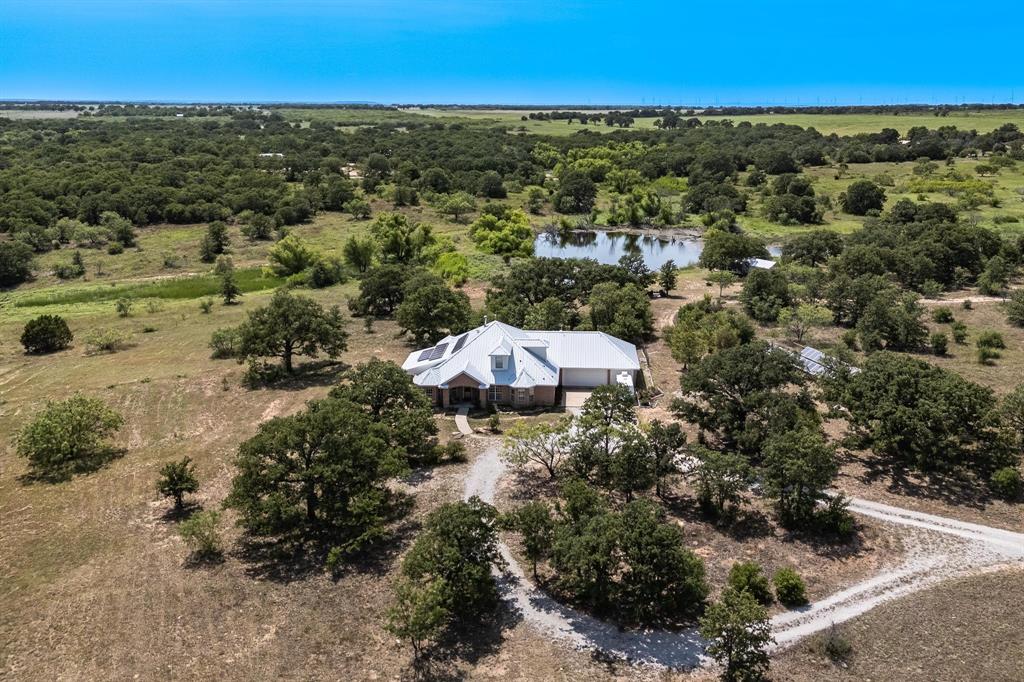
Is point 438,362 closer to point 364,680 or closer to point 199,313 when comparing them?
point 364,680

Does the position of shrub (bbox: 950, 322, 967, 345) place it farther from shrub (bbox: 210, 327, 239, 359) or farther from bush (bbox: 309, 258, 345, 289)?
bush (bbox: 309, 258, 345, 289)

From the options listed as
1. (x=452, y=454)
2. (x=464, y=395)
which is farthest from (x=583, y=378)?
(x=452, y=454)

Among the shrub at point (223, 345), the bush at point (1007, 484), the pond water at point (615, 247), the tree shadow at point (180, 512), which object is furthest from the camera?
the pond water at point (615, 247)

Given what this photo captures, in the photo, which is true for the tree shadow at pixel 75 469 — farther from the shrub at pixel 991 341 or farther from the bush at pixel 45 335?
the shrub at pixel 991 341

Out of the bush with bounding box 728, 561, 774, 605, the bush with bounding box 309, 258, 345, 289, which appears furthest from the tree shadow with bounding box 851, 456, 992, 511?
the bush with bounding box 309, 258, 345, 289

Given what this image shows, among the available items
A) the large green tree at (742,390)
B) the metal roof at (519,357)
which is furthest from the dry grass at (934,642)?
the metal roof at (519,357)
